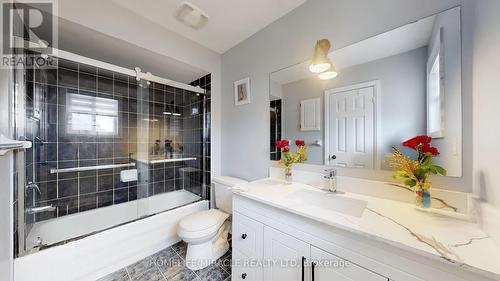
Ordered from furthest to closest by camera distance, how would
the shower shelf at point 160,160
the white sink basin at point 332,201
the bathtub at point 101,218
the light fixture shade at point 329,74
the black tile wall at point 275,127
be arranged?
the shower shelf at point 160,160 → the black tile wall at point 275,127 → the bathtub at point 101,218 → the light fixture shade at point 329,74 → the white sink basin at point 332,201

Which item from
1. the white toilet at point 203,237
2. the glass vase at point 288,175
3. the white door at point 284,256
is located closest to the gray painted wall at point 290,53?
the glass vase at point 288,175

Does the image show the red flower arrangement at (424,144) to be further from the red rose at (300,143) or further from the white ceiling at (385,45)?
the red rose at (300,143)

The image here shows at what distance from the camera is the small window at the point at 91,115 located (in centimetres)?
195

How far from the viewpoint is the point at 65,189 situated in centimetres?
187

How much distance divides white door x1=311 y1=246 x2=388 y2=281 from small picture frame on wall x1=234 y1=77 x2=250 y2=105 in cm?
150

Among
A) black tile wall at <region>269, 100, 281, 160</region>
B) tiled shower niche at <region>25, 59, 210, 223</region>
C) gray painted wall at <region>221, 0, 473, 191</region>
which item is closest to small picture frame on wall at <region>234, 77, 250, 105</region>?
gray painted wall at <region>221, 0, 473, 191</region>

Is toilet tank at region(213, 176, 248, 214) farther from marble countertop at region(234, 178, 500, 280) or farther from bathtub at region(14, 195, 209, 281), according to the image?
marble countertop at region(234, 178, 500, 280)

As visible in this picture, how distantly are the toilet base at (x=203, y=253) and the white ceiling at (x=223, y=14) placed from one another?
85.2 inches

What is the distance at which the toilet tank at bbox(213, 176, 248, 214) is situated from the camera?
1839 mm

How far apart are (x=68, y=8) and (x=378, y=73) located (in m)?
2.31

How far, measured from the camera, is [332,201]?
1.15 metres

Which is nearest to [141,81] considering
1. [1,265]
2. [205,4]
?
[205,4]

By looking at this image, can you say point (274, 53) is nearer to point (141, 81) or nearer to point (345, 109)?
point (345, 109)

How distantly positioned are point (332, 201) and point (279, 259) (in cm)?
52
